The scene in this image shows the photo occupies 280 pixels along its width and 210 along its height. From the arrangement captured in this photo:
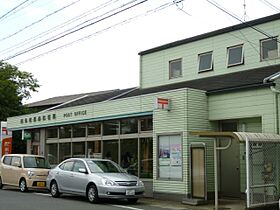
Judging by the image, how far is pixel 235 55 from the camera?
61.2 ft

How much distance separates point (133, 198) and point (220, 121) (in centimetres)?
446

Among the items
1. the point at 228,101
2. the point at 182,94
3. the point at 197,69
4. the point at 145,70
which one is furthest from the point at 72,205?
the point at 145,70

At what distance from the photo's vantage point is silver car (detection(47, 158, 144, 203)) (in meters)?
14.7

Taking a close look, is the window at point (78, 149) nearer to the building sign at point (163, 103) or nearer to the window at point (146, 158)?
the window at point (146, 158)

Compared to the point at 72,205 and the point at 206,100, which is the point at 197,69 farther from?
the point at 72,205

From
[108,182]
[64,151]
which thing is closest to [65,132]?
[64,151]

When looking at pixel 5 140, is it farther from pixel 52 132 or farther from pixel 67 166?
pixel 67 166

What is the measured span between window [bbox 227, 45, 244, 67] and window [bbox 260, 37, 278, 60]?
946 millimetres

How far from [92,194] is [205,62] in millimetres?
8192

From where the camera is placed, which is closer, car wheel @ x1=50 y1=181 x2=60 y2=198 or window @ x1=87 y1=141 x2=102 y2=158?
car wheel @ x1=50 y1=181 x2=60 y2=198

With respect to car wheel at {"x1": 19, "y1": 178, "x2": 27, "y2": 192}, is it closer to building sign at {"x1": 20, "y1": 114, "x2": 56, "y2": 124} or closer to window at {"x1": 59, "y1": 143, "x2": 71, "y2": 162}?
window at {"x1": 59, "y1": 143, "x2": 71, "y2": 162}

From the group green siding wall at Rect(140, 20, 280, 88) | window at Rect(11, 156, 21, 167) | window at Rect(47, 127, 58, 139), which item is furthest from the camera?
window at Rect(47, 127, 58, 139)

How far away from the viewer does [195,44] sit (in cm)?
2030

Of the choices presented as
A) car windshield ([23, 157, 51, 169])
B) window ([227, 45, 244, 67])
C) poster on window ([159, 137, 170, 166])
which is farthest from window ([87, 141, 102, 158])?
window ([227, 45, 244, 67])
